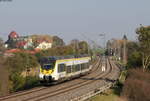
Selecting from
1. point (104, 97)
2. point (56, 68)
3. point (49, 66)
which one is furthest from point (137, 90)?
point (49, 66)

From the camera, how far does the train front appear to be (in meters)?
34.5

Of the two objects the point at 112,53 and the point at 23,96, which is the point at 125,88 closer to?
the point at 23,96

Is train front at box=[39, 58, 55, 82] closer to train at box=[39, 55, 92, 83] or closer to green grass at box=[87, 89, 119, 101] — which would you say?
train at box=[39, 55, 92, 83]

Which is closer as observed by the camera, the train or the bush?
the bush

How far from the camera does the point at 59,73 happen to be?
118 feet

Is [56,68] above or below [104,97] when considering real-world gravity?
above

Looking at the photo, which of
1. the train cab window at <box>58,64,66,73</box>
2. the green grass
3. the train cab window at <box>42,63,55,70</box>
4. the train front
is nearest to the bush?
the green grass

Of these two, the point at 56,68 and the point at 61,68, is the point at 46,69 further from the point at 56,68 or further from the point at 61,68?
the point at 61,68

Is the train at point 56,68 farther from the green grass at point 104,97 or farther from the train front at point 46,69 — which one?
the green grass at point 104,97

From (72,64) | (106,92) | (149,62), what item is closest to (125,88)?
(106,92)

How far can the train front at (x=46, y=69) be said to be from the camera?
34.5 m

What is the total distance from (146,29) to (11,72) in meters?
27.8

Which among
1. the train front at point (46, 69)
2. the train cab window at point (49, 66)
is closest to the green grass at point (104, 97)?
the train front at point (46, 69)

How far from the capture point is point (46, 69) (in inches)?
1377
